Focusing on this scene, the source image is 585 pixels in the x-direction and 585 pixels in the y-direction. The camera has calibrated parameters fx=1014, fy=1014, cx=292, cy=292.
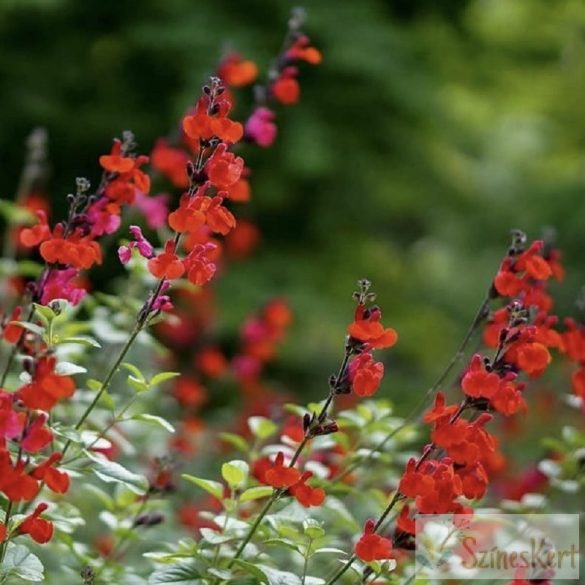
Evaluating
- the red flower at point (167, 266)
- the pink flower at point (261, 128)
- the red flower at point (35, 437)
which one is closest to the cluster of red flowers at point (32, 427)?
the red flower at point (35, 437)

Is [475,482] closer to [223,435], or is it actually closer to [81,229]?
[223,435]

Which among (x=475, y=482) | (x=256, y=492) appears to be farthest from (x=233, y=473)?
(x=475, y=482)

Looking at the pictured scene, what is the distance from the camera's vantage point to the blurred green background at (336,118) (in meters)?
5.35

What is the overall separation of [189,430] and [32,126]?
2527 mm

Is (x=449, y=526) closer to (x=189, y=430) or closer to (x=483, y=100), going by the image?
(x=189, y=430)

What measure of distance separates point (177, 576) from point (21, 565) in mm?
262

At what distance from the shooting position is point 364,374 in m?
1.63

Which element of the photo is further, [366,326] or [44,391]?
[366,326]

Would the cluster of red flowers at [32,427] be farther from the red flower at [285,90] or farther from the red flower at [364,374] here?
the red flower at [285,90]

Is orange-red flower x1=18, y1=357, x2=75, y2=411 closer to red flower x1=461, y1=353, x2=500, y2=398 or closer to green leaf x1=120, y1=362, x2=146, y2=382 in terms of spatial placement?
green leaf x1=120, y1=362, x2=146, y2=382

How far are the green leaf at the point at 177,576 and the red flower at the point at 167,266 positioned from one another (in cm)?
51

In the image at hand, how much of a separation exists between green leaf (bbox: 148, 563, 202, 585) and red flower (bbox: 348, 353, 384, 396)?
0.44 metres

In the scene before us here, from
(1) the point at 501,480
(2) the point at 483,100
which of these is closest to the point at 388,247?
(2) the point at 483,100

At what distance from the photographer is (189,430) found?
3.75 m
